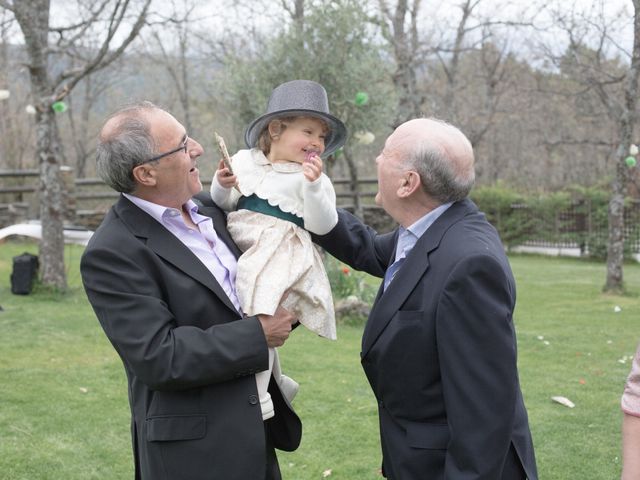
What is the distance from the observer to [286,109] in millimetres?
2564

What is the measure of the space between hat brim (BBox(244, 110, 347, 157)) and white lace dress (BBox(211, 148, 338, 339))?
97 mm

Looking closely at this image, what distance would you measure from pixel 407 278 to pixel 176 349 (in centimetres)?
69

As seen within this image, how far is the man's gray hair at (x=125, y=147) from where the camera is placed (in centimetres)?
219

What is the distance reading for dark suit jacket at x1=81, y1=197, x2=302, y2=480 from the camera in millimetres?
2055

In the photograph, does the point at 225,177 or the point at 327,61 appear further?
the point at 327,61

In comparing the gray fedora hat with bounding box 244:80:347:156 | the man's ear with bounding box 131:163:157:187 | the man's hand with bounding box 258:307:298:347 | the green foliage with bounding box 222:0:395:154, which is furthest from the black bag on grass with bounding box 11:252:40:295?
the man's hand with bounding box 258:307:298:347

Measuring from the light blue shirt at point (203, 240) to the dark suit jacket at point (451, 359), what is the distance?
471 millimetres

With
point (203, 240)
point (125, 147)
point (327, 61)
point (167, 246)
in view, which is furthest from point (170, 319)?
point (327, 61)

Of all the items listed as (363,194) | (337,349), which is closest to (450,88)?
(363,194)

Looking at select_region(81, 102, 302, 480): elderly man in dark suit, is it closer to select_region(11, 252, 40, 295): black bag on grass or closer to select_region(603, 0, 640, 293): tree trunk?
select_region(11, 252, 40, 295): black bag on grass

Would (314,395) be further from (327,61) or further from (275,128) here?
(327,61)

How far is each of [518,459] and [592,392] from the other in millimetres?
4298

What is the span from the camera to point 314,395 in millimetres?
5910

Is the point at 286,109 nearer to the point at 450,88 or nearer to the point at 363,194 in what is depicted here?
the point at 363,194
